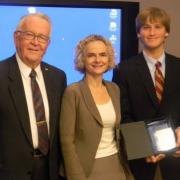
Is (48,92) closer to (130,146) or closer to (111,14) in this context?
(130,146)

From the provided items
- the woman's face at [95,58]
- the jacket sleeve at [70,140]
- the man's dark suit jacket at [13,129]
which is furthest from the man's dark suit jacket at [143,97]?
the man's dark suit jacket at [13,129]

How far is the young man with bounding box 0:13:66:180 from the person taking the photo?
5.65 ft

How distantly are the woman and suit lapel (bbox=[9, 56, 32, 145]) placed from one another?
0.19m

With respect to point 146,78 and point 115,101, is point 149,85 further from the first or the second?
point 115,101

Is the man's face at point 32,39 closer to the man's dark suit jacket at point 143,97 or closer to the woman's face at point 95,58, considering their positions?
the woman's face at point 95,58

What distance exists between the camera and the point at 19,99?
173 centimetres

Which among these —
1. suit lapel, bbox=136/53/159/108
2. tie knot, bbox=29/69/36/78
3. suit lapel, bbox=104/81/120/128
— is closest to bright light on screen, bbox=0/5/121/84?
suit lapel, bbox=136/53/159/108

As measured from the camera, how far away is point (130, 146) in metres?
1.91

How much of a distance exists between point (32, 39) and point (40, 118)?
352mm

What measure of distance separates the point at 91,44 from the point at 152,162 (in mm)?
668

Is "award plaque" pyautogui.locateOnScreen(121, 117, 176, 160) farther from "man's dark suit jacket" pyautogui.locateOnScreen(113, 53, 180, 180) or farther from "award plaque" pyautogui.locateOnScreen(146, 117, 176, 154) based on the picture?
"man's dark suit jacket" pyautogui.locateOnScreen(113, 53, 180, 180)

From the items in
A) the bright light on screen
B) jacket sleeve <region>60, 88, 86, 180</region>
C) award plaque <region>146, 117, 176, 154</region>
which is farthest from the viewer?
the bright light on screen

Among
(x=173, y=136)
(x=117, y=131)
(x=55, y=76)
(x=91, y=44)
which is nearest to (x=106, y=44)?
(x=91, y=44)

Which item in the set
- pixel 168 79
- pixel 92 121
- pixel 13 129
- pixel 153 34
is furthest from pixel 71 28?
pixel 13 129
